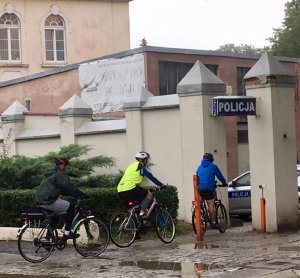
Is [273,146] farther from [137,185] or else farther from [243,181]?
[243,181]

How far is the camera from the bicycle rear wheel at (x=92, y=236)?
14094 mm

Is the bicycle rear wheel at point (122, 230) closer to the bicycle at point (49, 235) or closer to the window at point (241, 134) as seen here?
the bicycle at point (49, 235)

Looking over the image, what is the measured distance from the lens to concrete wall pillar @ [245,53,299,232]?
16.6 meters

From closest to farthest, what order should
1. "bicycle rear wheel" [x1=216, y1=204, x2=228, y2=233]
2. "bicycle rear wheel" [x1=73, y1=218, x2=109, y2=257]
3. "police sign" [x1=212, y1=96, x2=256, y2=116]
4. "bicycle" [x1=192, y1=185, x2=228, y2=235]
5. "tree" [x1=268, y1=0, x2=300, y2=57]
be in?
"bicycle rear wheel" [x1=73, y1=218, x2=109, y2=257] → "bicycle" [x1=192, y1=185, x2=228, y2=235] → "police sign" [x1=212, y1=96, x2=256, y2=116] → "bicycle rear wheel" [x1=216, y1=204, x2=228, y2=233] → "tree" [x1=268, y1=0, x2=300, y2=57]

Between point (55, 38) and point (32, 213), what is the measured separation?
2859 centimetres

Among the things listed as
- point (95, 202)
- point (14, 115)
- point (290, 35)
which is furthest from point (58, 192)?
point (290, 35)

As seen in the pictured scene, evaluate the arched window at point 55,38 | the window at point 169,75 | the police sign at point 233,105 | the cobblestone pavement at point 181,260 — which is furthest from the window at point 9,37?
the cobblestone pavement at point 181,260

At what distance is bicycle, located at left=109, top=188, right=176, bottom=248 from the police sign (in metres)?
2.58

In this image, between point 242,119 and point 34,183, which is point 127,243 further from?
point 242,119

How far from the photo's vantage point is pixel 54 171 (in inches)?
547

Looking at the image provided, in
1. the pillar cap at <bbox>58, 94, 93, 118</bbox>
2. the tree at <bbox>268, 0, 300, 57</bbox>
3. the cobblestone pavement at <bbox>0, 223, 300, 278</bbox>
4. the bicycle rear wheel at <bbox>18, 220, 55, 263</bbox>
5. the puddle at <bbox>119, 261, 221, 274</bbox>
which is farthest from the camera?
the tree at <bbox>268, 0, 300, 57</bbox>

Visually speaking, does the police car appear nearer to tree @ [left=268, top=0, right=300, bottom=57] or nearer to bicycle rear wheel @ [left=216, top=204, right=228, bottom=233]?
bicycle rear wheel @ [left=216, top=204, right=228, bottom=233]

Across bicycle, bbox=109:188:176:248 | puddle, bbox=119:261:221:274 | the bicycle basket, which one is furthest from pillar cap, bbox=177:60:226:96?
puddle, bbox=119:261:221:274

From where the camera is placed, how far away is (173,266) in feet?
40.7
